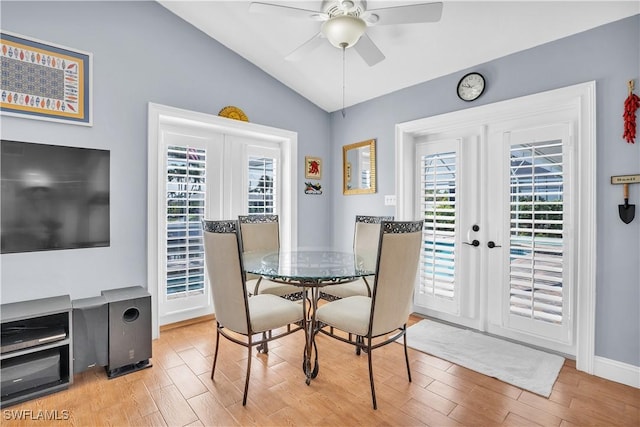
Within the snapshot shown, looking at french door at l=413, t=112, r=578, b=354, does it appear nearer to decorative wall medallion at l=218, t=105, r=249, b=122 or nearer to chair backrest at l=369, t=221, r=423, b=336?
chair backrest at l=369, t=221, r=423, b=336

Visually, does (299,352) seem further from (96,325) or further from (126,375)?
(96,325)

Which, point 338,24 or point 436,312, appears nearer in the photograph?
point 338,24

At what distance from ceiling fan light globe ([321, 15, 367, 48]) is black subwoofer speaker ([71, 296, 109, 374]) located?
7.91ft

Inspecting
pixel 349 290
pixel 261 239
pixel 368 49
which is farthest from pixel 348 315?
pixel 368 49

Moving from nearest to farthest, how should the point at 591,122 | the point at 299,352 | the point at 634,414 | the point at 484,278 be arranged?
the point at 634,414 < the point at 591,122 < the point at 299,352 < the point at 484,278

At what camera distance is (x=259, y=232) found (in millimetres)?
3197

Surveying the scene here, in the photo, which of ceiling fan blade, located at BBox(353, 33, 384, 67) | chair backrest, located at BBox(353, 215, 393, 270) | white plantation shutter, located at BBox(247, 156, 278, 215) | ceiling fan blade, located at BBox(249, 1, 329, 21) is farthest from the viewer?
white plantation shutter, located at BBox(247, 156, 278, 215)

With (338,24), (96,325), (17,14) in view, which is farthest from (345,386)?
(17,14)

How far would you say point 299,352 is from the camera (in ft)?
8.88

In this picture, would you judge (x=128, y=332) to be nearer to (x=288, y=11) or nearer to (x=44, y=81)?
(x=44, y=81)

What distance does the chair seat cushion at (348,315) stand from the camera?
6.68 ft

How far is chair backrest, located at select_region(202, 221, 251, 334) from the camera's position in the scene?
1.98 meters

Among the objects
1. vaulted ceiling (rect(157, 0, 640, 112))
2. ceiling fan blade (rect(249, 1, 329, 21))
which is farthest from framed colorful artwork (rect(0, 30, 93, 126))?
ceiling fan blade (rect(249, 1, 329, 21))

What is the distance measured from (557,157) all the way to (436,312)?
1850 mm
